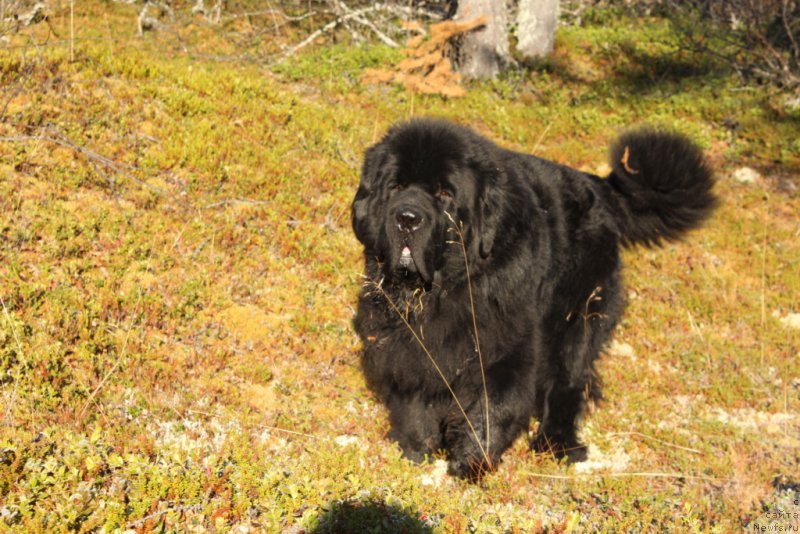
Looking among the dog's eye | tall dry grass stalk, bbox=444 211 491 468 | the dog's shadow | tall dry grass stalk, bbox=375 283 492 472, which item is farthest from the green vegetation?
the dog's eye

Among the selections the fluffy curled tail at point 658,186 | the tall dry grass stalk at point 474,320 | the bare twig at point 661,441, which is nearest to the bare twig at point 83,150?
the tall dry grass stalk at point 474,320

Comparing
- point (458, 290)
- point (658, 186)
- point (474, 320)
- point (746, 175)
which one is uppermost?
point (458, 290)

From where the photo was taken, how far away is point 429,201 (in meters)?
3.93

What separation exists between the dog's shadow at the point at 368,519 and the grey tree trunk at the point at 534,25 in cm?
876

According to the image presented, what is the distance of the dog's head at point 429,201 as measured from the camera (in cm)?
385

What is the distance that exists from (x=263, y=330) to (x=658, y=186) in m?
3.33

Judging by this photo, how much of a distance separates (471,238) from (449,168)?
44 cm

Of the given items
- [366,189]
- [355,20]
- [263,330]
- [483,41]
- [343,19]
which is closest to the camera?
[366,189]

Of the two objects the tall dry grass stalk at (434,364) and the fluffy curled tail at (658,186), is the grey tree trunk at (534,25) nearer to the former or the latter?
the fluffy curled tail at (658,186)

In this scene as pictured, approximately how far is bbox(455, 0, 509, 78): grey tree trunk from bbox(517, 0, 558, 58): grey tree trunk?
2.42ft

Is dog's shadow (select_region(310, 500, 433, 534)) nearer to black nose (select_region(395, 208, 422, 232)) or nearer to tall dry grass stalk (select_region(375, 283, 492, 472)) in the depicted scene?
tall dry grass stalk (select_region(375, 283, 492, 472))

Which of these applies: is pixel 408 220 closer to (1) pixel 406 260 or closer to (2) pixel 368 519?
(1) pixel 406 260

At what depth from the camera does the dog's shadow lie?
3.16 meters

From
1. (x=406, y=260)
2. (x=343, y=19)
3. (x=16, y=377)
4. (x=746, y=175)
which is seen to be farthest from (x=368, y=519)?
(x=343, y=19)
